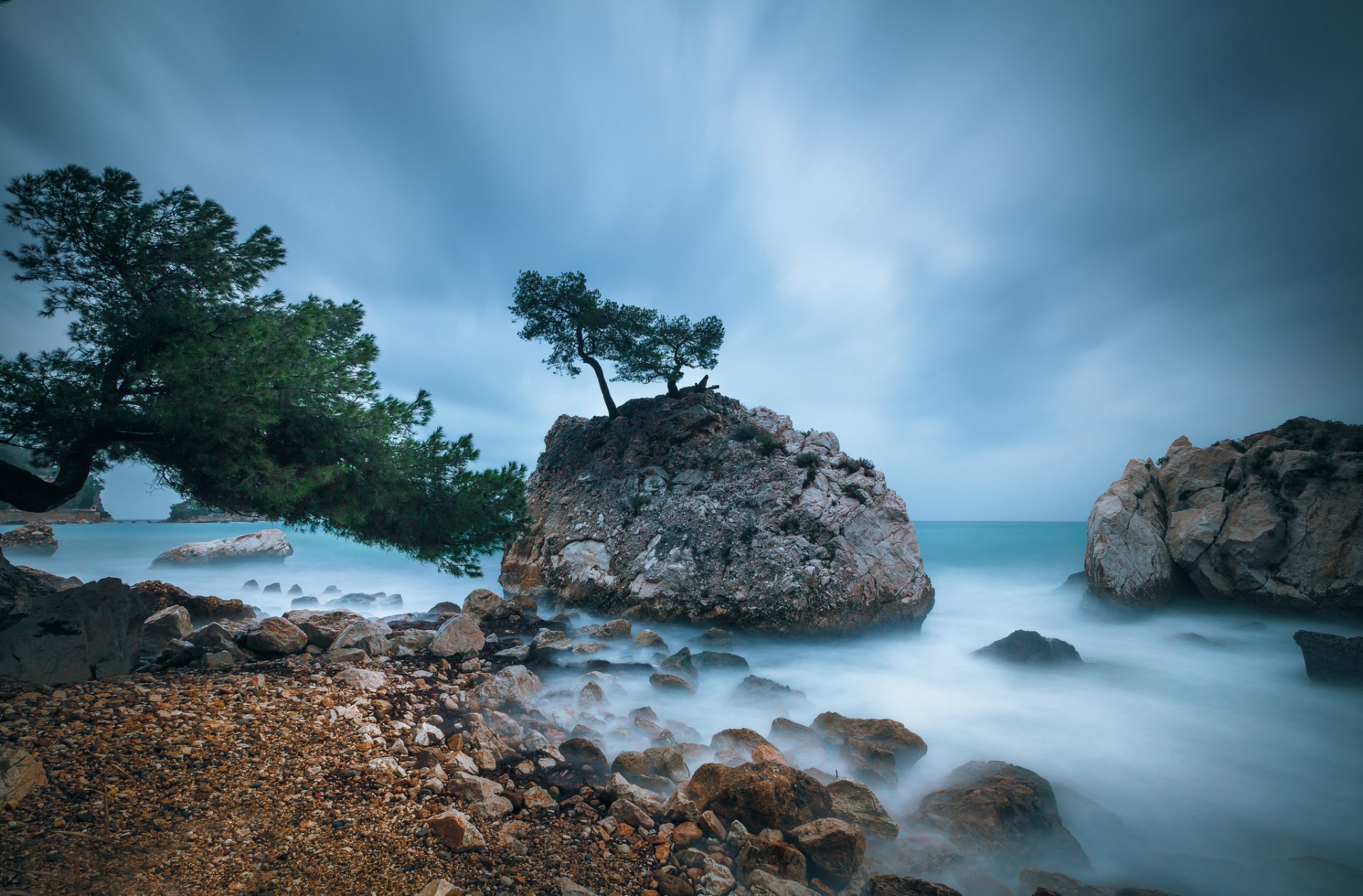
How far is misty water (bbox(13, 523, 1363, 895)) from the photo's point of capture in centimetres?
500

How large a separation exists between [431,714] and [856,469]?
40.3 feet

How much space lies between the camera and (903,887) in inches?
131

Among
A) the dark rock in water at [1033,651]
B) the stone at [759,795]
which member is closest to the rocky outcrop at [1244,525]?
the dark rock in water at [1033,651]

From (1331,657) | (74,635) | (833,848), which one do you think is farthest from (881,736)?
(1331,657)

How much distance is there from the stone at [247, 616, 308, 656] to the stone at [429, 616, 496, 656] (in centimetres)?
173

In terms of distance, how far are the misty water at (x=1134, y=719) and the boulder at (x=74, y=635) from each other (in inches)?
199

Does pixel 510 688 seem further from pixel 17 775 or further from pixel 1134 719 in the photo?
pixel 1134 719

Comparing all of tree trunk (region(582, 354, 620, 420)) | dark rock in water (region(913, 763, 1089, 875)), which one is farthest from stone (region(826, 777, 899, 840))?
tree trunk (region(582, 354, 620, 420))

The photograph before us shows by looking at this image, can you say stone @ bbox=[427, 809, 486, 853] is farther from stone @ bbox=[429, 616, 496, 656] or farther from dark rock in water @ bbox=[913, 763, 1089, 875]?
stone @ bbox=[429, 616, 496, 656]

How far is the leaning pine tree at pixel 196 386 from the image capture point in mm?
5234

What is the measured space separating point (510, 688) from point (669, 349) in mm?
13421

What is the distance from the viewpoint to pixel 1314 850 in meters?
4.86

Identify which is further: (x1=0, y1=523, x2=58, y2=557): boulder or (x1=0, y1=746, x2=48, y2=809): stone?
(x1=0, y1=523, x2=58, y2=557): boulder

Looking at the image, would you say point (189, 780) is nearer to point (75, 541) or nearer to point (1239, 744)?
point (1239, 744)
